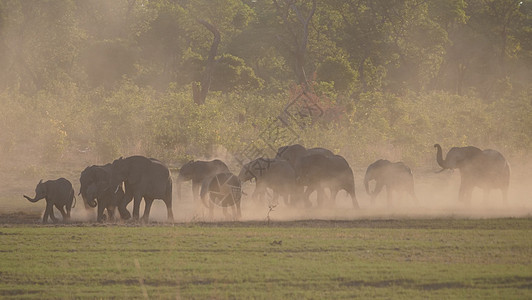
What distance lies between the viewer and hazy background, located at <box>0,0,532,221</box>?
3381 cm

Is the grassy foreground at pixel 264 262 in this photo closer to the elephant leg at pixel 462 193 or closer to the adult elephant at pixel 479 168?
the adult elephant at pixel 479 168

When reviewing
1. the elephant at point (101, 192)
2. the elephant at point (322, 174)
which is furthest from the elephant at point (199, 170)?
the elephant at point (101, 192)

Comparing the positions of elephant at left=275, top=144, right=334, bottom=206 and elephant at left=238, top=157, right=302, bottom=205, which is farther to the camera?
elephant at left=275, top=144, right=334, bottom=206

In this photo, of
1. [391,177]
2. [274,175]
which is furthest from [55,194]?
[391,177]

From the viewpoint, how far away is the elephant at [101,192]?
21375mm

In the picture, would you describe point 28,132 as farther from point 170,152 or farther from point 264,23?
point 264,23

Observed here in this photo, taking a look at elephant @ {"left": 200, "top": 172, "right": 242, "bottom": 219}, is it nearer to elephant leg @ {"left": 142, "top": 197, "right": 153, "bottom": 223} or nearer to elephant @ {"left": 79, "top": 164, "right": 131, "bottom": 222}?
elephant leg @ {"left": 142, "top": 197, "right": 153, "bottom": 223}

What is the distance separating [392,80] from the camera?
6175 cm

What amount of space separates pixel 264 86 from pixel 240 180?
3692cm

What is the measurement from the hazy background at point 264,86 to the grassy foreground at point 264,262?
5289 mm

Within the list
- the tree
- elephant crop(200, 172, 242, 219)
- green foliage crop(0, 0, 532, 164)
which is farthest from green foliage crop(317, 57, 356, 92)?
elephant crop(200, 172, 242, 219)

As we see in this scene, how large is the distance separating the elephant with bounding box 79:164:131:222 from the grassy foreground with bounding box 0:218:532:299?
6.11ft

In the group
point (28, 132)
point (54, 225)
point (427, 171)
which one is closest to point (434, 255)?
point (54, 225)

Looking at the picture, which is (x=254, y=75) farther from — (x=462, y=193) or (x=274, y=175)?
(x=274, y=175)
